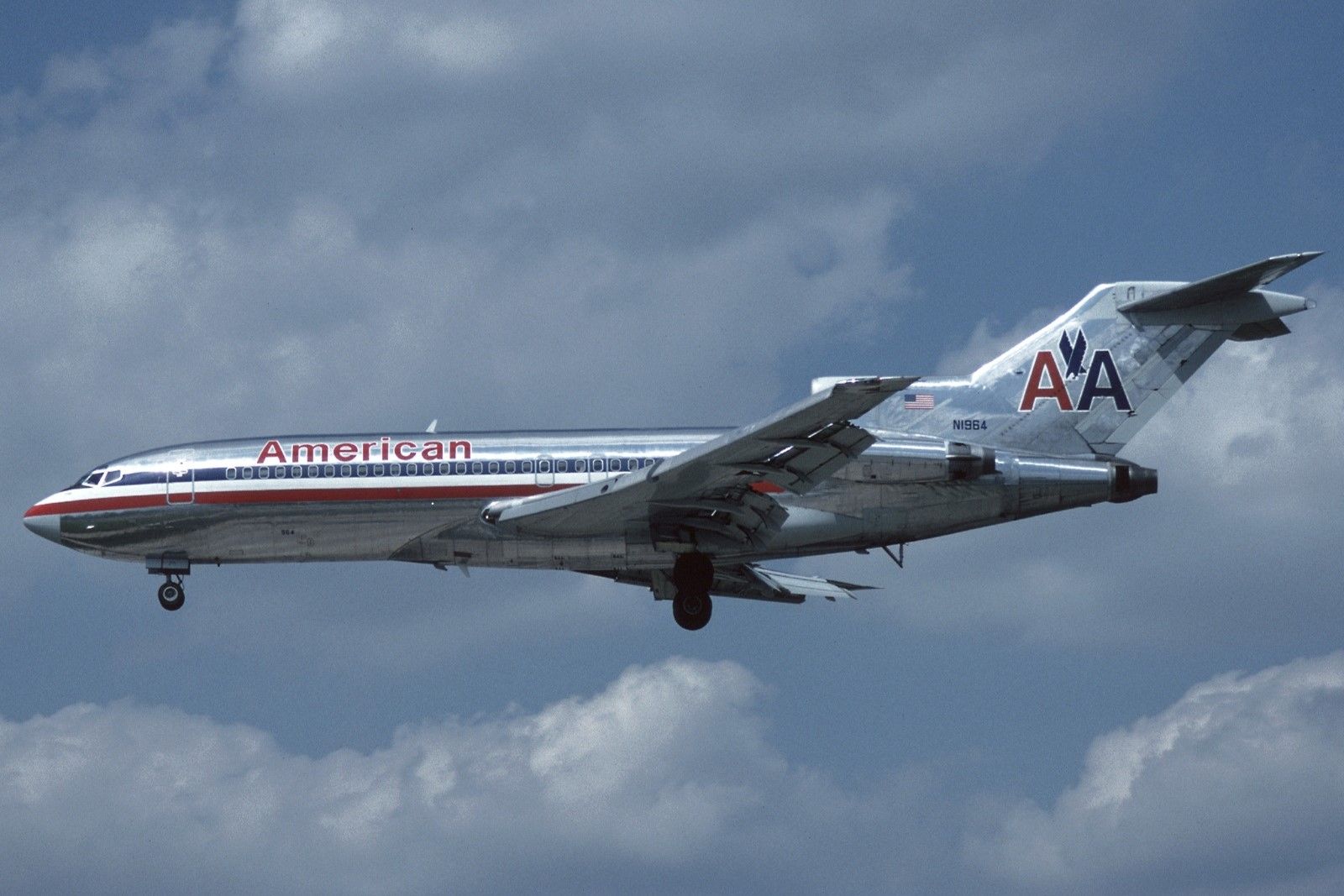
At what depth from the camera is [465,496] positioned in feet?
153

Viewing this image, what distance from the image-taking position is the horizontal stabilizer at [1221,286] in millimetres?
44531

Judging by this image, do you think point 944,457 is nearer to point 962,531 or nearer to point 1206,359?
point 962,531

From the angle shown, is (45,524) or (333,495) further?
(45,524)

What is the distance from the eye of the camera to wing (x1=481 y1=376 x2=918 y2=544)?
128 ft

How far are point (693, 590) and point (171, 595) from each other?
1275 centimetres

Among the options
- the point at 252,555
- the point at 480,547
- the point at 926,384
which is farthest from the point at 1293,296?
the point at 252,555

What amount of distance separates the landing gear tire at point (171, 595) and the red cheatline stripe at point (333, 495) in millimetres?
2146

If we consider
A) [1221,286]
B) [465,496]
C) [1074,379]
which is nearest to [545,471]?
[465,496]

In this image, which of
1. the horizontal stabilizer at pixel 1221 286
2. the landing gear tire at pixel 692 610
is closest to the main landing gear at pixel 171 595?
the landing gear tire at pixel 692 610

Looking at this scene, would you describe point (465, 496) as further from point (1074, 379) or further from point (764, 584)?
point (1074, 379)

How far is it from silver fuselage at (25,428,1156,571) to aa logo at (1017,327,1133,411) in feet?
4.72

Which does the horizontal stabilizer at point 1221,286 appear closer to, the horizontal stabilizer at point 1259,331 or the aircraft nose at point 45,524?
the horizontal stabilizer at point 1259,331

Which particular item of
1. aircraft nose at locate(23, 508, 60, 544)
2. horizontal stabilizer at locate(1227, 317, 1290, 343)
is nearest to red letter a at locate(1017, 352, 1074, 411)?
horizontal stabilizer at locate(1227, 317, 1290, 343)

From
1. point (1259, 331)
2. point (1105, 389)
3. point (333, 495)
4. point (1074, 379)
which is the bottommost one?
point (333, 495)
